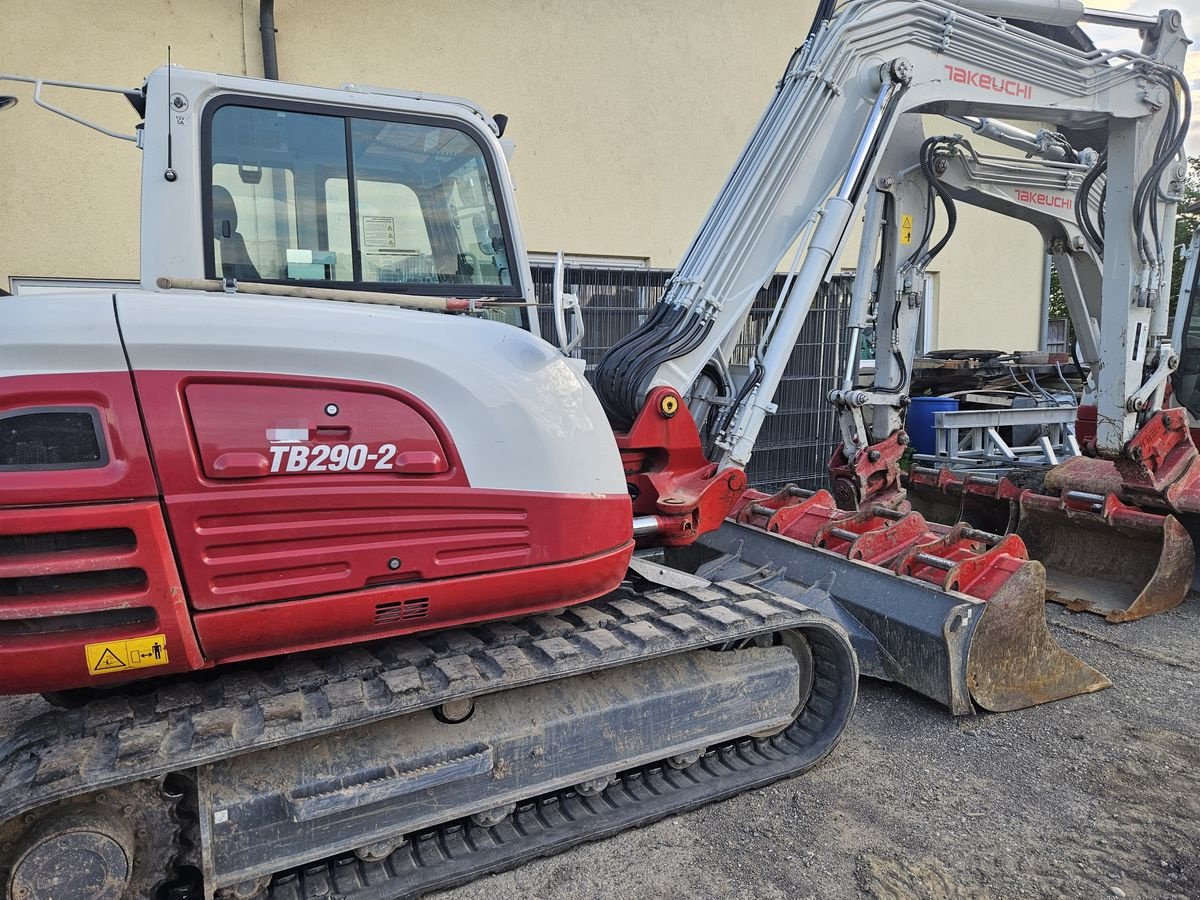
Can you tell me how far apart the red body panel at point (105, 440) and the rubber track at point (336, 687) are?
651 millimetres

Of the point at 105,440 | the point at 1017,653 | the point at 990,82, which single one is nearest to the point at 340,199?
the point at 105,440

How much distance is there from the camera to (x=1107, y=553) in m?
5.00

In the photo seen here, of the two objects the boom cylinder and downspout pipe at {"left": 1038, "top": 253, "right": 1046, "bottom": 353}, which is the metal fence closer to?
the boom cylinder

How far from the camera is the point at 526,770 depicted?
2.66m

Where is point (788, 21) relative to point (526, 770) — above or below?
above

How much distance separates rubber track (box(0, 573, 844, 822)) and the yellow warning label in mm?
201

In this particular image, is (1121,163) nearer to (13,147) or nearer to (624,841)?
(624,841)

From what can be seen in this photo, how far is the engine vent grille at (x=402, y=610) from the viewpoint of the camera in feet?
7.74

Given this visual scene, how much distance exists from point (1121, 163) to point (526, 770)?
4.83 metres

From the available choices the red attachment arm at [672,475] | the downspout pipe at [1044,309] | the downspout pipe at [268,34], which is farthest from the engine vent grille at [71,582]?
the downspout pipe at [1044,309]

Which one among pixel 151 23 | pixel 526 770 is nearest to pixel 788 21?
pixel 151 23

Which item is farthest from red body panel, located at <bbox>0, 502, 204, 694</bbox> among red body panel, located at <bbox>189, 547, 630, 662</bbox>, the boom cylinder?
the boom cylinder

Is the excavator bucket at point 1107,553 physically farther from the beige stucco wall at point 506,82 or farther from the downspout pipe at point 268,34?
the downspout pipe at point 268,34

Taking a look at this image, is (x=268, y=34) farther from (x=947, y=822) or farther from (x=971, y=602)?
(x=947, y=822)
